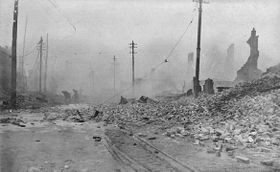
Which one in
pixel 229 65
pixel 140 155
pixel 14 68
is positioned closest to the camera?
pixel 140 155

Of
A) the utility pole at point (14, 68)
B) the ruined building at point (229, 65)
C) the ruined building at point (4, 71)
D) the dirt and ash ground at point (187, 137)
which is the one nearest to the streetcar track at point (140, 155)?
the dirt and ash ground at point (187, 137)

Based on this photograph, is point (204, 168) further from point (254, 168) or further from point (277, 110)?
point (277, 110)

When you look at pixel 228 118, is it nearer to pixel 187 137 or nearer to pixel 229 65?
pixel 187 137

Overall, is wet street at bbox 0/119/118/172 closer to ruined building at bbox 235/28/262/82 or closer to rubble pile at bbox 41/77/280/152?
rubble pile at bbox 41/77/280/152

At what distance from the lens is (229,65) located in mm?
63688

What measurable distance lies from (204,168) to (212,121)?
5.89 meters

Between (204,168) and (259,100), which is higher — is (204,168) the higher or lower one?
the lower one

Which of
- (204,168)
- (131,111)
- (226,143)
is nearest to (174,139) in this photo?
(226,143)

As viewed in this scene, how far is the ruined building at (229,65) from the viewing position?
62.5 metres

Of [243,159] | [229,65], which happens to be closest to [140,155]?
[243,159]

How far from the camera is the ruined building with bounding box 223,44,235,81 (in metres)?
62.5

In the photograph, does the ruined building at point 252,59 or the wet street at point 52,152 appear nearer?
the wet street at point 52,152

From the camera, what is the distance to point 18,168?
6.71m

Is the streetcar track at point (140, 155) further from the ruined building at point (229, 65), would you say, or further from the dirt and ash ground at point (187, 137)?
the ruined building at point (229, 65)
